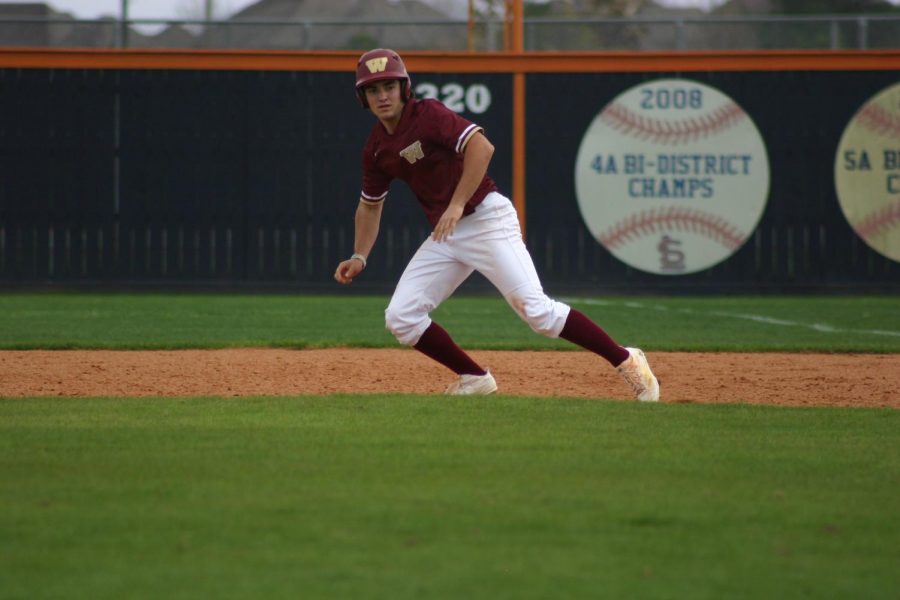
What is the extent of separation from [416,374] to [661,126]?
8634 millimetres

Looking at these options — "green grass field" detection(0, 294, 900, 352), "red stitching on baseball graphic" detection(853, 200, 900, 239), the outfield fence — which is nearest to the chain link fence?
the outfield fence

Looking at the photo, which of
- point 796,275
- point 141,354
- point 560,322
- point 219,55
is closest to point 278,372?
point 141,354

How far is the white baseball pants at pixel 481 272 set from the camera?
6.12 metres

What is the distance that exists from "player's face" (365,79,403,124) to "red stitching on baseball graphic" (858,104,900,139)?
11022mm

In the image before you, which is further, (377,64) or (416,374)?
(416,374)

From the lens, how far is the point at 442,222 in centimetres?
580

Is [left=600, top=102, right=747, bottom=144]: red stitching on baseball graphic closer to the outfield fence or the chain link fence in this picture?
the outfield fence

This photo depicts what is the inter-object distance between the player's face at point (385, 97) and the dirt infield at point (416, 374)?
159 cm

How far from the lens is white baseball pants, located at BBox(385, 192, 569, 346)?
6.12m

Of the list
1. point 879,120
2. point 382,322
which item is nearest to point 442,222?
point 382,322

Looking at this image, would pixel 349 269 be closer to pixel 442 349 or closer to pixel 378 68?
pixel 442 349

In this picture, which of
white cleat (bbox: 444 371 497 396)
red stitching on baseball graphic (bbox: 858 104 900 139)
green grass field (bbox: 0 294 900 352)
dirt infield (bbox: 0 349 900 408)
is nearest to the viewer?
white cleat (bbox: 444 371 497 396)

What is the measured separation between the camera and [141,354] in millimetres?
8922

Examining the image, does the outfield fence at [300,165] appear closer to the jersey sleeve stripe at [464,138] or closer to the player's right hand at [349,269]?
the player's right hand at [349,269]
